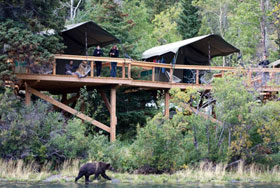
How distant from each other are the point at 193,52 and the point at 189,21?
12481 mm

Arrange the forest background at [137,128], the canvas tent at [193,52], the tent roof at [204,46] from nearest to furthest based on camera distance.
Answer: the forest background at [137,128], the tent roof at [204,46], the canvas tent at [193,52]

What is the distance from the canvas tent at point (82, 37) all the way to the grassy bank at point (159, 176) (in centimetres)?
596

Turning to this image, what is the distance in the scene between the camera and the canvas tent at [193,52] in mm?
26828

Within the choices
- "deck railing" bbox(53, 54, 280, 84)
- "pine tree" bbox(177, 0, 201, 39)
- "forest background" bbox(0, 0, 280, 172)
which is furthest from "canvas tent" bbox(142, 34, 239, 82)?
Answer: "pine tree" bbox(177, 0, 201, 39)

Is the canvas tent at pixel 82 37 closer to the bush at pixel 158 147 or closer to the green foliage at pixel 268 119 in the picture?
the bush at pixel 158 147

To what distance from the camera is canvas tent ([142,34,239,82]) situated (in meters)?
26.8

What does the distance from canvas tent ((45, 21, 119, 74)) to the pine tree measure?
51.5ft

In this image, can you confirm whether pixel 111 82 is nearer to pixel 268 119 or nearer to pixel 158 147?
pixel 158 147

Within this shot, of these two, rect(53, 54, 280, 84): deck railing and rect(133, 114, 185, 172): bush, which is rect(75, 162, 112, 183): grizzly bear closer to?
rect(133, 114, 185, 172): bush

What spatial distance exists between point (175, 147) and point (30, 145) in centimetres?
560

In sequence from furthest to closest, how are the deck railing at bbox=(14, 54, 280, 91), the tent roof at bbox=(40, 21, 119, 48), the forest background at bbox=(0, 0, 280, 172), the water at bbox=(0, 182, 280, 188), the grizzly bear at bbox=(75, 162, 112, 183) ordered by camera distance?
the tent roof at bbox=(40, 21, 119, 48) < the deck railing at bbox=(14, 54, 280, 91) < the forest background at bbox=(0, 0, 280, 172) < the grizzly bear at bbox=(75, 162, 112, 183) < the water at bbox=(0, 182, 280, 188)

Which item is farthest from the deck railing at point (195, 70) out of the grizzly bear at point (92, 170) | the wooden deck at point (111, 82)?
the grizzly bear at point (92, 170)

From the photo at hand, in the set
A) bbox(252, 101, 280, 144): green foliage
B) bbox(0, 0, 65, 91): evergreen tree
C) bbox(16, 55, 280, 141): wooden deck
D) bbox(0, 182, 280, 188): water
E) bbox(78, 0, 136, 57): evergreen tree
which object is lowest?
bbox(0, 182, 280, 188): water

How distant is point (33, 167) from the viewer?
63.9 feet
